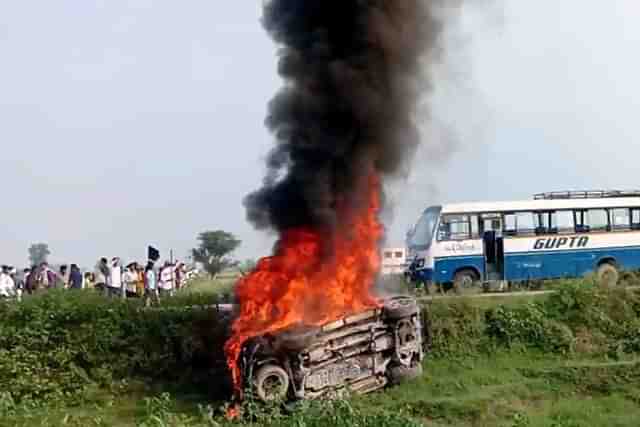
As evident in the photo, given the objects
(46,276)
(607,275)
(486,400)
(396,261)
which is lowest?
(486,400)

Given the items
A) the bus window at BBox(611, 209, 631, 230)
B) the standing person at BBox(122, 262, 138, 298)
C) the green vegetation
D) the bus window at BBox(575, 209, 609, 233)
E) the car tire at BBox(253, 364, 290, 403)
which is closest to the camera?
the car tire at BBox(253, 364, 290, 403)

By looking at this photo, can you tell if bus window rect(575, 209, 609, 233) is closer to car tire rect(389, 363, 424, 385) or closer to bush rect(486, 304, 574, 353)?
bush rect(486, 304, 574, 353)

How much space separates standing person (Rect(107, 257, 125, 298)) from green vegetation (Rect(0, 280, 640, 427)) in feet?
12.6

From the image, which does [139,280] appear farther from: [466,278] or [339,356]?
[339,356]

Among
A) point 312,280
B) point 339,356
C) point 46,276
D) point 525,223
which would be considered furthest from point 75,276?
point 525,223

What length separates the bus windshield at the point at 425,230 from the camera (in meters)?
23.5

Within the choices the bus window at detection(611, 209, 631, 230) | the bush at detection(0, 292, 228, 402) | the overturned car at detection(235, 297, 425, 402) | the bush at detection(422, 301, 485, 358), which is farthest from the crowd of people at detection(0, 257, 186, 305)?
the bus window at detection(611, 209, 631, 230)

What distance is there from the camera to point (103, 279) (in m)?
20.8

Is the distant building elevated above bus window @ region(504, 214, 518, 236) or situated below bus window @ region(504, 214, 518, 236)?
below

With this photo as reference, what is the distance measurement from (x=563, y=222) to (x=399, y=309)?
12.0 metres

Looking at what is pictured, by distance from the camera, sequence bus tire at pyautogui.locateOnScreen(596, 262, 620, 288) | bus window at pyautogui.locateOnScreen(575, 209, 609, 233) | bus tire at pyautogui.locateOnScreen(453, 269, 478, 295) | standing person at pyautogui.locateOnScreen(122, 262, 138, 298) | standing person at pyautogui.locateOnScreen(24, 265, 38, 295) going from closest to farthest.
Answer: bus tire at pyautogui.locateOnScreen(596, 262, 620, 288)
standing person at pyautogui.locateOnScreen(24, 265, 38, 295)
standing person at pyautogui.locateOnScreen(122, 262, 138, 298)
bus tire at pyautogui.locateOnScreen(453, 269, 478, 295)
bus window at pyautogui.locateOnScreen(575, 209, 609, 233)

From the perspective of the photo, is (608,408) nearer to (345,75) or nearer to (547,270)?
(345,75)

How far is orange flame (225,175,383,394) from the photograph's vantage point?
13.2 meters

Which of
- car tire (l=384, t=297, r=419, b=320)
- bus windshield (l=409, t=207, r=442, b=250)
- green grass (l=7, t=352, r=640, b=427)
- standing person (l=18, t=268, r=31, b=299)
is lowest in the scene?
green grass (l=7, t=352, r=640, b=427)
